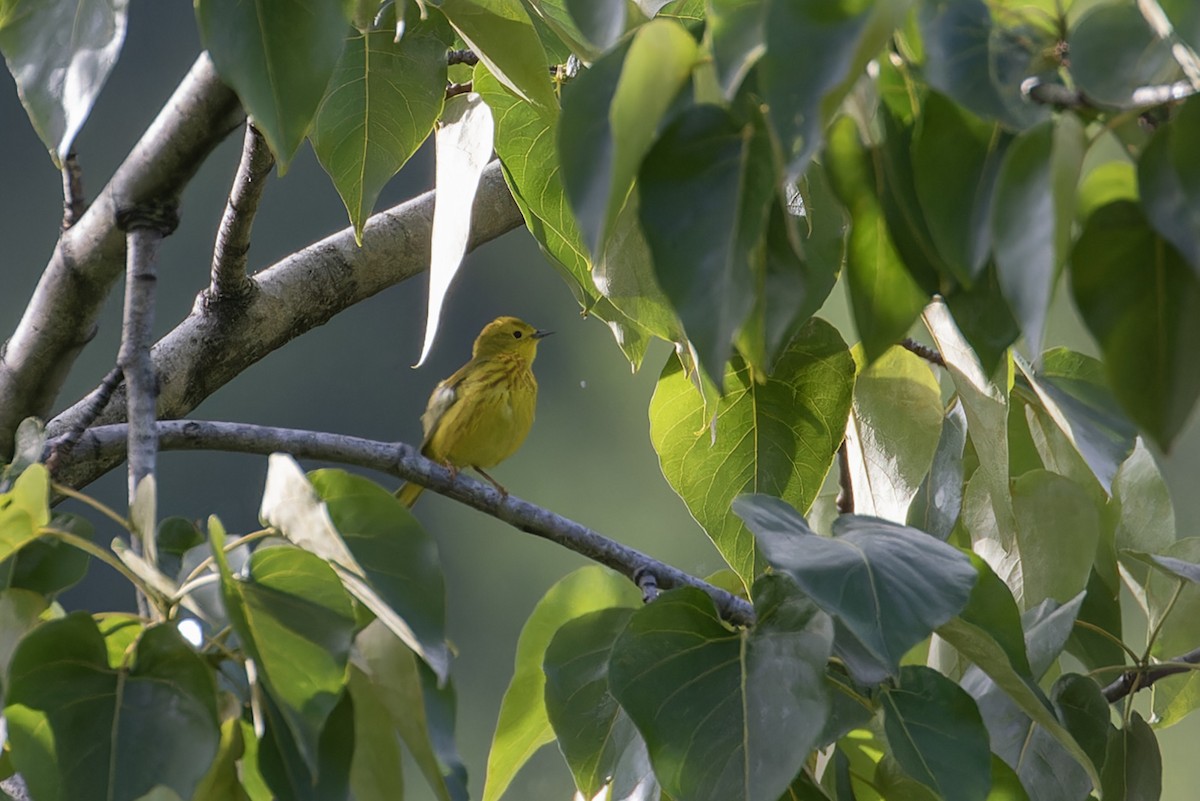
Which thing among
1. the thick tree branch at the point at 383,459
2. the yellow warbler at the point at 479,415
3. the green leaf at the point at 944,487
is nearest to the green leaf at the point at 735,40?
the thick tree branch at the point at 383,459

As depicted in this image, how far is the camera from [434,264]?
34.8 inches

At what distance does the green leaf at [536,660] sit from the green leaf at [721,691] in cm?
12

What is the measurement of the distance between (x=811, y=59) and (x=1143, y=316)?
119mm

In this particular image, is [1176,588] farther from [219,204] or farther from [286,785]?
[219,204]

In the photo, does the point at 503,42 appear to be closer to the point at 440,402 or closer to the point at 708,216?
A: the point at 708,216

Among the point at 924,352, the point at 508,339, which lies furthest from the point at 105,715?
the point at 508,339

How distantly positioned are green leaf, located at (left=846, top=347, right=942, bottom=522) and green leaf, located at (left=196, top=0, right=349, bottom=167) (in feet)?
1.76

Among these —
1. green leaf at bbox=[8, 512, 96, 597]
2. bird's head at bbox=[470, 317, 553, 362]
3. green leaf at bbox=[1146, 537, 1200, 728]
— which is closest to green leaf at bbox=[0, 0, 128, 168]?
green leaf at bbox=[8, 512, 96, 597]

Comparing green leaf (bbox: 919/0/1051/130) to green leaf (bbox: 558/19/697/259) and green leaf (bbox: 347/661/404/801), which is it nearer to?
green leaf (bbox: 558/19/697/259)

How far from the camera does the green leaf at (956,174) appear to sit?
38 centimetres

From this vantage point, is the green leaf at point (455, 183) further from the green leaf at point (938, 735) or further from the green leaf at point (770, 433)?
the green leaf at point (938, 735)

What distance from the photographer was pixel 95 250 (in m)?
0.88

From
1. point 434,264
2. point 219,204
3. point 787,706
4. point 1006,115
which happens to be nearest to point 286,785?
point 787,706

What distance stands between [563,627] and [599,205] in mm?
462
